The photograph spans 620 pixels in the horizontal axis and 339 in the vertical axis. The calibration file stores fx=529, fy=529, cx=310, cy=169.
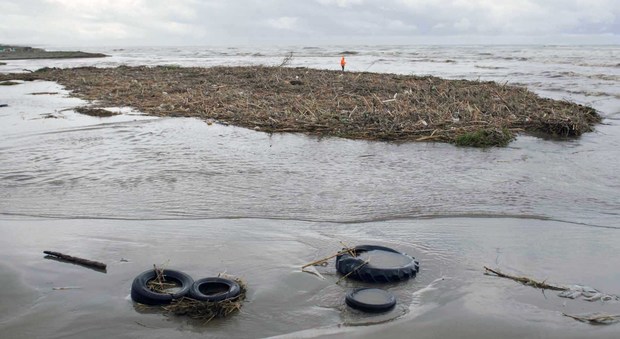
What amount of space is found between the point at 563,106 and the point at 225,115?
8598mm

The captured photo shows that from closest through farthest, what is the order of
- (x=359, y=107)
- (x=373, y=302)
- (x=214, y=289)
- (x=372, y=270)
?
(x=373, y=302) → (x=214, y=289) → (x=372, y=270) → (x=359, y=107)

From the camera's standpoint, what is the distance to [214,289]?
3.99 metres

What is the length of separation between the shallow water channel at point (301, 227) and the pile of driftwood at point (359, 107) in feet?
2.61

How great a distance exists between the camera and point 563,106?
13.6m

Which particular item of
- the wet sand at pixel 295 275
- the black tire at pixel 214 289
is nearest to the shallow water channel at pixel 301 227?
the wet sand at pixel 295 275

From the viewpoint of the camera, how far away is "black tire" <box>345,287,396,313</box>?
3.70 m

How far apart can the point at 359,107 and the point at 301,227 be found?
304 inches

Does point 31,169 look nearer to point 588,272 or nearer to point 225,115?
point 225,115

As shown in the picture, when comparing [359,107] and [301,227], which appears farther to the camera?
[359,107]

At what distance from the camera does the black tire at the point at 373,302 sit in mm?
Answer: 3697

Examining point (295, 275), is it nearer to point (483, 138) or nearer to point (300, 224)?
point (300, 224)

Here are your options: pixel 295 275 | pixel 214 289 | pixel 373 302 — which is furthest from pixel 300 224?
pixel 373 302

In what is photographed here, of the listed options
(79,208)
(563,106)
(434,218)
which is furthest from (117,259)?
(563,106)

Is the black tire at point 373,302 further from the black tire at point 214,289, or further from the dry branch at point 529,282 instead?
the dry branch at point 529,282
